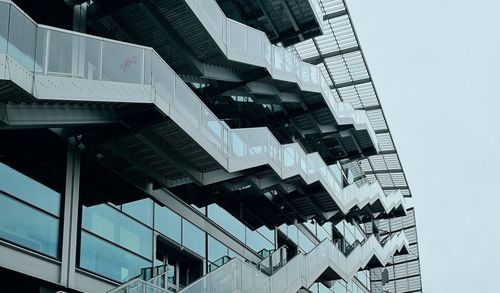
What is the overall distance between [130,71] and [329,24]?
1892 centimetres

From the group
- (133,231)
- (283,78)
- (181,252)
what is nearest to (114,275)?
(133,231)

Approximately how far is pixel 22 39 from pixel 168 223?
871 cm

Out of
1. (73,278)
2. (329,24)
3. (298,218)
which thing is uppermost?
(329,24)

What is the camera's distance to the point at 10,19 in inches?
484

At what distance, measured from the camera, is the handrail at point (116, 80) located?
12781mm

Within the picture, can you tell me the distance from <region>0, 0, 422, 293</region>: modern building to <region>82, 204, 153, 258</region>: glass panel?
0.04 m

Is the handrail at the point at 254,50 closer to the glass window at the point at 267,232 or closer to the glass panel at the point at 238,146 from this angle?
the glass panel at the point at 238,146

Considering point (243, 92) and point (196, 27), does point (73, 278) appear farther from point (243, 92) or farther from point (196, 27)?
point (243, 92)

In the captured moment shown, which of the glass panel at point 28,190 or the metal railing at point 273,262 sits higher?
the metal railing at point 273,262

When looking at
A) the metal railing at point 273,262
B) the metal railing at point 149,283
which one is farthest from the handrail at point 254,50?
the metal railing at point 149,283

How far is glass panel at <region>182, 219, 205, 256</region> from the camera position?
21.3 meters

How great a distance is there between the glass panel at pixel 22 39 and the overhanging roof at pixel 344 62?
20.4m

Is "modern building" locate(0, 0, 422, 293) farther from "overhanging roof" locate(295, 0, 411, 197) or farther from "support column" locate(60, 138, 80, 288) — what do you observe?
"overhanging roof" locate(295, 0, 411, 197)

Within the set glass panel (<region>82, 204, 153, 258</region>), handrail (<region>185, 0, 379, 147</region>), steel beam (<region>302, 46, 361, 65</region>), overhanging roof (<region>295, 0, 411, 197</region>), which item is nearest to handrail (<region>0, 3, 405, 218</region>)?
handrail (<region>185, 0, 379, 147</region>)
